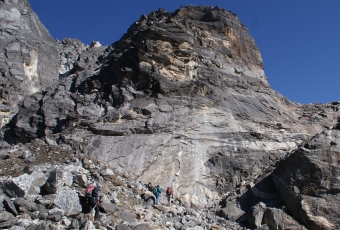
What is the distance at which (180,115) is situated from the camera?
23.4 metres

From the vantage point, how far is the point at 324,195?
18016 mm

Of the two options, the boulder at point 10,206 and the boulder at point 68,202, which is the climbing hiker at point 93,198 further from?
the boulder at point 10,206

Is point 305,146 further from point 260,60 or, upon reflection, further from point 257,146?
point 260,60

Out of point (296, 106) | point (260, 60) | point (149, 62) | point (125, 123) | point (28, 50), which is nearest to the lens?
point (125, 123)

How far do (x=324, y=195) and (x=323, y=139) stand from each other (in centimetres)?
317

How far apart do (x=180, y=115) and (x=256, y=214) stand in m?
8.39

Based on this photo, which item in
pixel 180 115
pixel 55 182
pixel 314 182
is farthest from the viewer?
pixel 180 115

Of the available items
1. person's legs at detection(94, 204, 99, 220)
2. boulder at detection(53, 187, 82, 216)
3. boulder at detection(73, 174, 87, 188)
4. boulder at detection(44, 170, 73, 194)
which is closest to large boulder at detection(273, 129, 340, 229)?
person's legs at detection(94, 204, 99, 220)

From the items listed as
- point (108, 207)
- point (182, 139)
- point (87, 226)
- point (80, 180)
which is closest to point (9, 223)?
point (87, 226)

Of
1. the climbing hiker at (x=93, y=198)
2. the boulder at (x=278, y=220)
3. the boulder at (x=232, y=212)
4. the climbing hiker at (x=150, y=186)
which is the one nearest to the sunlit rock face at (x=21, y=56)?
the climbing hiker at (x=150, y=186)

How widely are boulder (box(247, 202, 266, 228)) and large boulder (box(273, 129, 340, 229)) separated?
1.51m

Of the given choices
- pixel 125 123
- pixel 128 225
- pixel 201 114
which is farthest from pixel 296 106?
pixel 128 225

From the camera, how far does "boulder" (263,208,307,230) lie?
17.1 metres

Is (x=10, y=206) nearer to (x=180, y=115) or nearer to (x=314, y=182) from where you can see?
(x=180, y=115)
